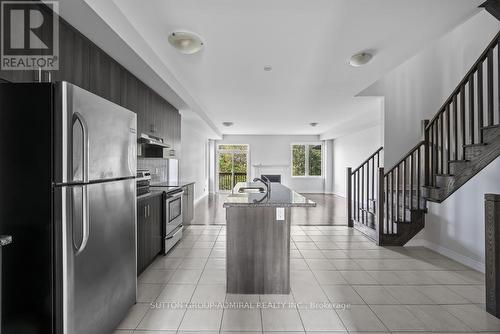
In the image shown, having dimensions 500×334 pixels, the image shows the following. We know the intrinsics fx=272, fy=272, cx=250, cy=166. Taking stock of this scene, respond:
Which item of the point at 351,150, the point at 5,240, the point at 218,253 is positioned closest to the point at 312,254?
the point at 218,253

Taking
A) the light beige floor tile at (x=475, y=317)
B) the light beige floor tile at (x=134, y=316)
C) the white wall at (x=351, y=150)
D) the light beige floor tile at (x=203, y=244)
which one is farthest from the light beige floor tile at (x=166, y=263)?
the white wall at (x=351, y=150)

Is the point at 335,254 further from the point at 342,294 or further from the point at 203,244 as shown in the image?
the point at 203,244

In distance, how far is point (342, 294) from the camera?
266 cm

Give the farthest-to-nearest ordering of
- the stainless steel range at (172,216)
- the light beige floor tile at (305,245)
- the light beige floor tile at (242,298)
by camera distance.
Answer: the light beige floor tile at (305,245) → the stainless steel range at (172,216) → the light beige floor tile at (242,298)

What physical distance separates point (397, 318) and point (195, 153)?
23.7ft

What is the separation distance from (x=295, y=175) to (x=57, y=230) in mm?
10521

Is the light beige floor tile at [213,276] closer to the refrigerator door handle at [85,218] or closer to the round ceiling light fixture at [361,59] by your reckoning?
the refrigerator door handle at [85,218]

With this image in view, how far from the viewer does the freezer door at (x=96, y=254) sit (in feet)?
4.99

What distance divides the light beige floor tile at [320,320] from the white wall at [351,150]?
625 cm

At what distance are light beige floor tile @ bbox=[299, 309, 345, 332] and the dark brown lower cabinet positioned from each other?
5.90ft

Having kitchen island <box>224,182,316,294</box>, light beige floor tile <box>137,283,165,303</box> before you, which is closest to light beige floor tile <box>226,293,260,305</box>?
kitchen island <box>224,182,316,294</box>

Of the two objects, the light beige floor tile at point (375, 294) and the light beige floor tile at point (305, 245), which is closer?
the light beige floor tile at point (375, 294)

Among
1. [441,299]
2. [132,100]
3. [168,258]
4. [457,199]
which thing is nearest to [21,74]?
[132,100]

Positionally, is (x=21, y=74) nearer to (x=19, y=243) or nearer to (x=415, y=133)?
(x=19, y=243)
